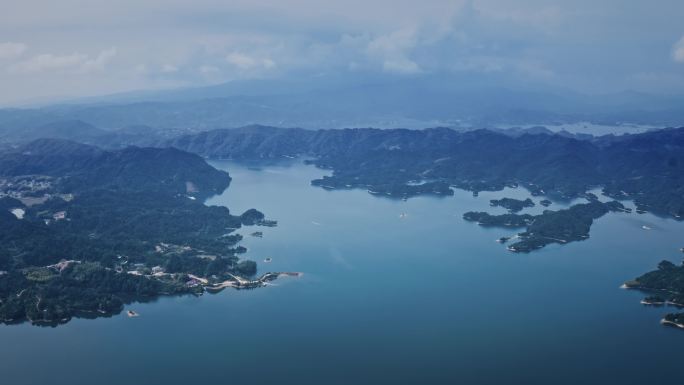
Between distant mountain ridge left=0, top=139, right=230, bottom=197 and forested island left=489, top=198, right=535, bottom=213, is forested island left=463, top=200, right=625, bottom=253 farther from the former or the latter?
distant mountain ridge left=0, top=139, right=230, bottom=197

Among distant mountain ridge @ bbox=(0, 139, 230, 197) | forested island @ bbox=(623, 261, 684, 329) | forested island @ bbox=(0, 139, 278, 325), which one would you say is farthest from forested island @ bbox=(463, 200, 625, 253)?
distant mountain ridge @ bbox=(0, 139, 230, 197)

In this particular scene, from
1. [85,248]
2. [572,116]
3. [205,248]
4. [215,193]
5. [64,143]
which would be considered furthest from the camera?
[572,116]

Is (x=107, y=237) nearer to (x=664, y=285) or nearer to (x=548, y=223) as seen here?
(x=548, y=223)

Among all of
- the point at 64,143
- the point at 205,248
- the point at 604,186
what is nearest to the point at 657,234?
the point at 604,186

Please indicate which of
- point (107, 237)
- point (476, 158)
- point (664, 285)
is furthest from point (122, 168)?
point (664, 285)

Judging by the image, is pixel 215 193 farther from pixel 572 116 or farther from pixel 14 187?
pixel 572 116

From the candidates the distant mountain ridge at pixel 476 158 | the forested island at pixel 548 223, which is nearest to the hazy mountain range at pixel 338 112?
the distant mountain ridge at pixel 476 158
